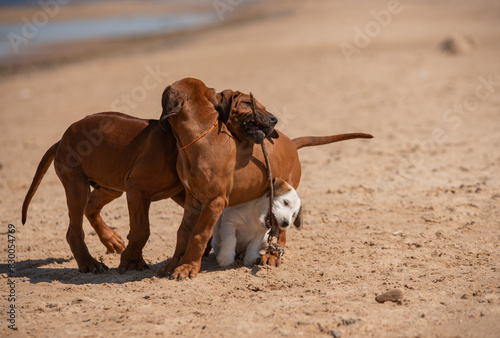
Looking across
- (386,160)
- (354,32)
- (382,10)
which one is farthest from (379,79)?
(382,10)

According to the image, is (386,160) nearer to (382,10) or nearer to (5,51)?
(5,51)

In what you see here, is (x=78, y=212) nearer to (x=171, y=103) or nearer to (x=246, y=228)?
(x=171, y=103)

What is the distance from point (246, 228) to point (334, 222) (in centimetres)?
133

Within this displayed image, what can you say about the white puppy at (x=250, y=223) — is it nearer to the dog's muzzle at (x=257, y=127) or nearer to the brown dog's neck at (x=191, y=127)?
the dog's muzzle at (x=257, y=127)

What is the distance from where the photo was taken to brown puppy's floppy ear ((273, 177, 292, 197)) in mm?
4852

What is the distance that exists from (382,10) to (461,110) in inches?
773

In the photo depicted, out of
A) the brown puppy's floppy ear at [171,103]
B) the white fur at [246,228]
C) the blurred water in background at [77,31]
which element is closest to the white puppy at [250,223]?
the white fur at [246,228]

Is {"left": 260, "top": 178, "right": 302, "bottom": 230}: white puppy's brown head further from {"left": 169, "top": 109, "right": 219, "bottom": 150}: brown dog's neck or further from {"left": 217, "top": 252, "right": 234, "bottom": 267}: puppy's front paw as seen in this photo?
{"left": 169, "top": 109, "right": 219, "bottom": 150}: brown dog's neck

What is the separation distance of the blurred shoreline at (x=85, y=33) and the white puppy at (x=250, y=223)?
53.0 feet

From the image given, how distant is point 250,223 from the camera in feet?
16.4

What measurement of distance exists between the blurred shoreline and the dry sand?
293 inches

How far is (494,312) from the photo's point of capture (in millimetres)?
3875

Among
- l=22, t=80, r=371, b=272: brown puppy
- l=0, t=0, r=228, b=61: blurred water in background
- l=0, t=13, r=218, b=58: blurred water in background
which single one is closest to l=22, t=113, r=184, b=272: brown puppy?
l=22, t=80, r=371, b=272: brown puppy

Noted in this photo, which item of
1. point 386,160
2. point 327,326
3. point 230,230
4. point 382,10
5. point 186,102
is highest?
point 382,10
